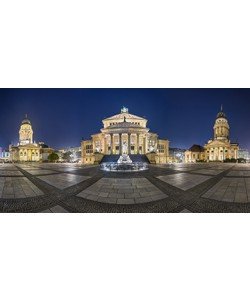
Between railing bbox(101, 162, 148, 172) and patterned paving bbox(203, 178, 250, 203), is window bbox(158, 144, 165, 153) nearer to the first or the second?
railing bbox(101, 162, 148, 172)

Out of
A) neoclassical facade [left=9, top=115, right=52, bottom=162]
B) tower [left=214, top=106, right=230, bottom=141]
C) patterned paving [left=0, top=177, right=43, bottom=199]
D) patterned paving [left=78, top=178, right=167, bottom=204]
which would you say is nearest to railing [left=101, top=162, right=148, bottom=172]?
patterned paving [left=78, top=178, right=167, bottom=204]

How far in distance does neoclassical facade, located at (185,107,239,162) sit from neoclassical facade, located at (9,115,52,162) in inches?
170

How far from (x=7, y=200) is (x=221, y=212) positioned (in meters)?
4.87

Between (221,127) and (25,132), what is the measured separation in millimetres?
5345

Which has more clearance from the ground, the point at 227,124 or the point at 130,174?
the point at 227,124

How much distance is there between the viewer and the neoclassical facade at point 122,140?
5.02 m

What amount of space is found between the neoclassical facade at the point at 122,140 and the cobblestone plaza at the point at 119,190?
1.47 ft

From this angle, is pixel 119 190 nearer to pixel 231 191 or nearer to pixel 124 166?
pixel 124 166

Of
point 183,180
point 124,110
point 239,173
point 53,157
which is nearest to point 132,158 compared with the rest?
point 124,110

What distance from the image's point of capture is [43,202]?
13.1 feet

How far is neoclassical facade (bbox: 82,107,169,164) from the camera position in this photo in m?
5.02
